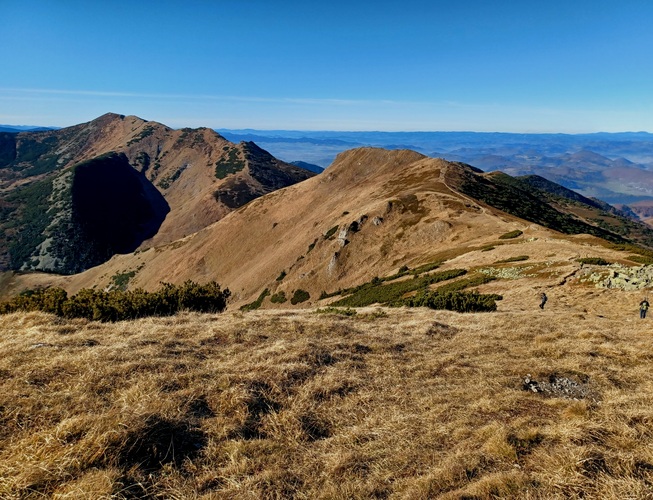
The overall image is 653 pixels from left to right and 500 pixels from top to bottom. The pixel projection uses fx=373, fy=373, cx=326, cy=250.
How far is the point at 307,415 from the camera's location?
9.19 metres

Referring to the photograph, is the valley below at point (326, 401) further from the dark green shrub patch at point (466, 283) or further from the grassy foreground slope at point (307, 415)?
the dark green shrub patch at point (466, 283)

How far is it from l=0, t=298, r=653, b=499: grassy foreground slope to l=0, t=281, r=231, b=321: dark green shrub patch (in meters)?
2.51

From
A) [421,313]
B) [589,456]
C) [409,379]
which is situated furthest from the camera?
[421,313]

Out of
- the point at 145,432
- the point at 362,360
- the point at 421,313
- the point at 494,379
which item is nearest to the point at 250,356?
the point at 362,360

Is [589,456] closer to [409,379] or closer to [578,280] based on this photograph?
[409,379]

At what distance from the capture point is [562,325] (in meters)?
19.1

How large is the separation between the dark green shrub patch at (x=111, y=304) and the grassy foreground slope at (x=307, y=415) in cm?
251

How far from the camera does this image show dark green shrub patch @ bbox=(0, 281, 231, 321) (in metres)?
17.8

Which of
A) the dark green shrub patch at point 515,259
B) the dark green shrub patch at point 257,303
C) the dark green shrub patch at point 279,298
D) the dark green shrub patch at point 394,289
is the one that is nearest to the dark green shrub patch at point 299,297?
the dark green shrub patch at point 279,298

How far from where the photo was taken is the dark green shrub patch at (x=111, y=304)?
17750 millimetres

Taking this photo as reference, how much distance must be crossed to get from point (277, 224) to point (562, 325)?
3569 inches

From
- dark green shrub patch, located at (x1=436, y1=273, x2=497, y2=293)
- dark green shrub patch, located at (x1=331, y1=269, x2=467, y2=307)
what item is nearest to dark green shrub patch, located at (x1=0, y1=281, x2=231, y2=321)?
dark green shrub patch, located at (x1=331, y1=269, x2=467, y2=307)

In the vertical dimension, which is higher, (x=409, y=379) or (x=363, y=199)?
(x=363, y=199)

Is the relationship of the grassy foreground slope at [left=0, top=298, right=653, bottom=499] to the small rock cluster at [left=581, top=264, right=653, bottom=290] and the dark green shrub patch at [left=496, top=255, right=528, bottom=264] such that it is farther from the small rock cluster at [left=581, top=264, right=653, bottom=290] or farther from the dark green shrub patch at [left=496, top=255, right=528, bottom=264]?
the dark green shrub patch at [left=496, top=255, right=528, bottom=264]
